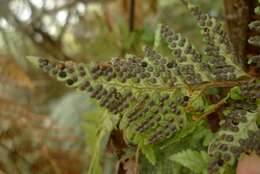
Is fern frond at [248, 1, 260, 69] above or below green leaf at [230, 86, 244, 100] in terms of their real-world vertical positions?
above

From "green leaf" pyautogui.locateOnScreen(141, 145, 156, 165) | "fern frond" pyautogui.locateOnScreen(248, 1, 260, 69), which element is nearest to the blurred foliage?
"green leaf" pyautogui.locateOnScreen(141, 145, 156, 165)

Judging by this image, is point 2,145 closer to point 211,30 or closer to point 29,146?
point 29,146

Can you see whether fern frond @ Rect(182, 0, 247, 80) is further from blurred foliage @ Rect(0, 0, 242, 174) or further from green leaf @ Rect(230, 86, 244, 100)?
blurred foliage @ Rect(0, 0, 242, 174)

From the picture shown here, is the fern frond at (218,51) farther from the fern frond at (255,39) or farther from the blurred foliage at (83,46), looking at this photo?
the blurred foliage at (83,46)

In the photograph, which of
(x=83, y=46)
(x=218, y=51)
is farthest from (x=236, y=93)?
(x=83, y=46)

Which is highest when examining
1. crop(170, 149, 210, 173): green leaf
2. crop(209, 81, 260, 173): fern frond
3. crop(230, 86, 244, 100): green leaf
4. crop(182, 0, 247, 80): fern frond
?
crop(182, 0, 247, 80): fern frond

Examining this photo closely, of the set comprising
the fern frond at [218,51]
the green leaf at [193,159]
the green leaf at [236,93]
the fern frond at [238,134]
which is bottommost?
the green leaf at [193,159]

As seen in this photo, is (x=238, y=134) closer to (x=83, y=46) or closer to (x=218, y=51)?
(x=218, y=51)

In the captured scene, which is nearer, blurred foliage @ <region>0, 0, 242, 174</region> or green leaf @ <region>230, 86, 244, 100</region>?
green leaf @ <region>230, 86, 244, 100</region>

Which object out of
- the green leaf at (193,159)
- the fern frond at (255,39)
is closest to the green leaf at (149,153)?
the green leaf at (193,159)
